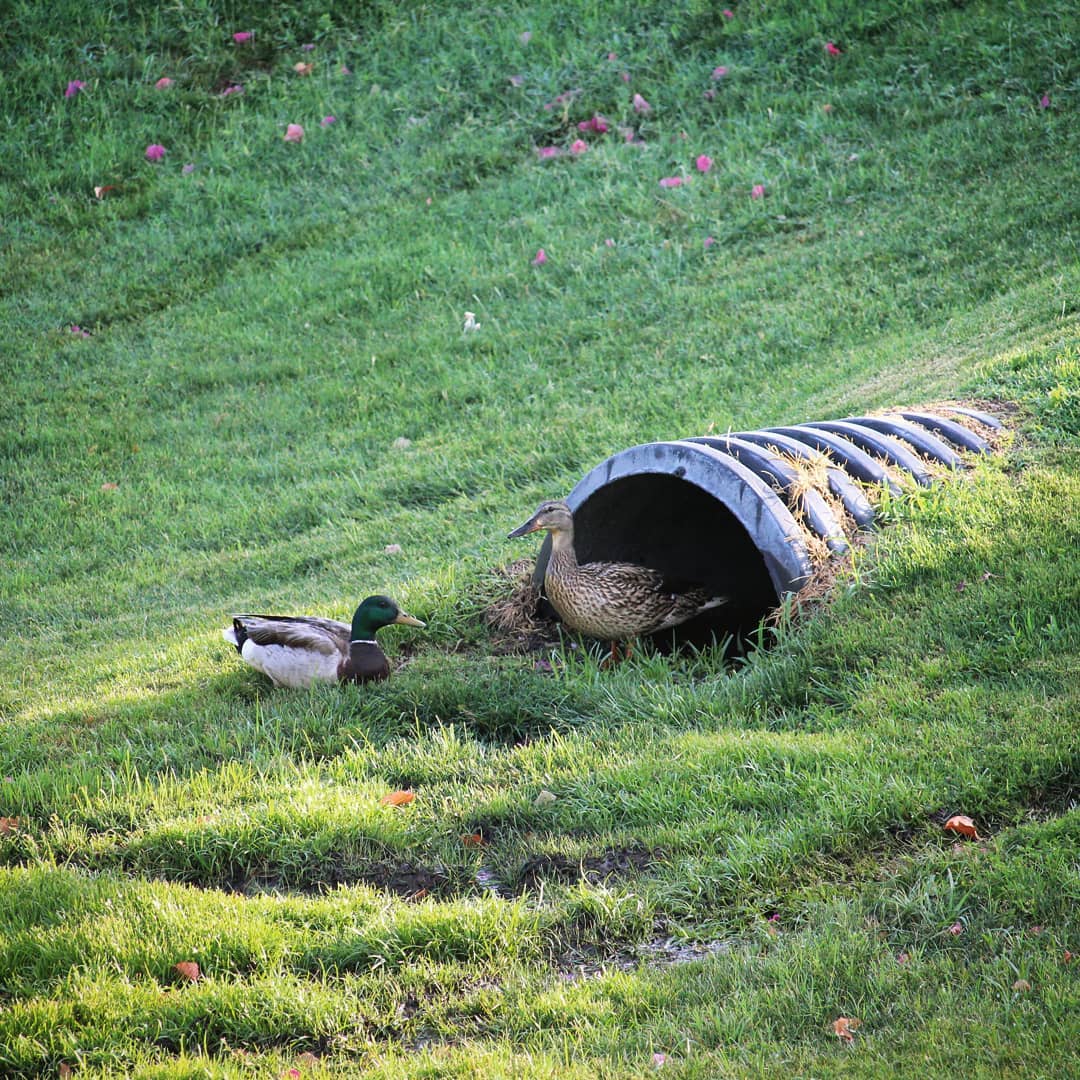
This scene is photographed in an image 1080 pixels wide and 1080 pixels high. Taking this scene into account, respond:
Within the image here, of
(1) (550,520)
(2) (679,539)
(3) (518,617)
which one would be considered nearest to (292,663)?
(3) (518,617)

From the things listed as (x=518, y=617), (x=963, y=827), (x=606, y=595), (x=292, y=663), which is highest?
(x=292, y=663)

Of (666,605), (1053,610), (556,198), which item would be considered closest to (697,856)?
(1053,610)

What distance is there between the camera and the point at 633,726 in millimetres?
5367

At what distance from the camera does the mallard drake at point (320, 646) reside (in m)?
6.08

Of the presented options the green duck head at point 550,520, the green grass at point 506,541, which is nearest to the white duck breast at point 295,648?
the green grass at point 506,541

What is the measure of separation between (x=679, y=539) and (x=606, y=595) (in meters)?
1.53

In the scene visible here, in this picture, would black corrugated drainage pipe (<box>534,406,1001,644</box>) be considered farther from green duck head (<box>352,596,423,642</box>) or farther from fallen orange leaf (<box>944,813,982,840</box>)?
fallen orange leaf (<box>944,813,982,840</box>)

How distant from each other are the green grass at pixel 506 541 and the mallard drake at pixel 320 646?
0.15m

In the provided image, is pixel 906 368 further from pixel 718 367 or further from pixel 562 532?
pixel 562 532

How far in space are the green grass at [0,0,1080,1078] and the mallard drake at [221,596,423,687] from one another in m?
0.15

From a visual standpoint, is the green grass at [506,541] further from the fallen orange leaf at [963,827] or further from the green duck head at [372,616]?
the green duck head at [372,616]

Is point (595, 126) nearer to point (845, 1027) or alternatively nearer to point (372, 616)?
point (372, 616)

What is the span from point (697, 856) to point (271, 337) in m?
8.89

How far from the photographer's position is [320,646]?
6.09 m
